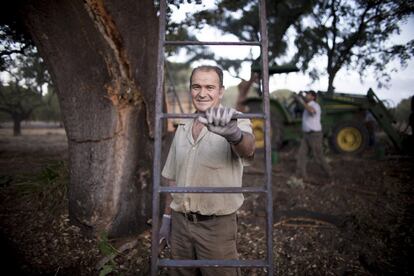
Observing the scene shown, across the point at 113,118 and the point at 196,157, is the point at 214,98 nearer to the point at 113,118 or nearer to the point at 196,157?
the point at 196,157

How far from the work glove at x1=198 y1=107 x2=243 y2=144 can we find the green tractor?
285 inches

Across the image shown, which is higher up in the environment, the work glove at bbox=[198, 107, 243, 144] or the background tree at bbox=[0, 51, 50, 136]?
the background tree at bbox=[0, 51, 50, 136]

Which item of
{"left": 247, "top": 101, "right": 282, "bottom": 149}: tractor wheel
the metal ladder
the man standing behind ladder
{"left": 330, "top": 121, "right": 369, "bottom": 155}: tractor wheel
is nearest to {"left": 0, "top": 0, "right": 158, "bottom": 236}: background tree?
the metal ladder

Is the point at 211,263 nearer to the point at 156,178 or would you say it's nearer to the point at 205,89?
the point at 156,178

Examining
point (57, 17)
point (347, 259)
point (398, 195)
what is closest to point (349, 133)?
point (398, 195)

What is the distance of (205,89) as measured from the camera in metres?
1.89

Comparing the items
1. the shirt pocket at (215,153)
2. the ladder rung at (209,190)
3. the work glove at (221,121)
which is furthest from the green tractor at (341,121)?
the work glove at (221,121)

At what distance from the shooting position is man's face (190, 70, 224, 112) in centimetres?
189

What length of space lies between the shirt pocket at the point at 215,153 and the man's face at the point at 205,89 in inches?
9.2

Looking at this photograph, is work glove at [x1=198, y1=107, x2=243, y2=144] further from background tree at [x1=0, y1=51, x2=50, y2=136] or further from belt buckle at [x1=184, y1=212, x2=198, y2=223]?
background tree at [x1=0, y1=51, x2=50, y2=136]

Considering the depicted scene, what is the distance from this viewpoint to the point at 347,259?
310 centimetres

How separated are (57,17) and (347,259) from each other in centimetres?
382

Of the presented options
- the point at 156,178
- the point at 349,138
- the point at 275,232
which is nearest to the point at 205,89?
the point at 156,178

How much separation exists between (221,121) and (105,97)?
6.05 ft
